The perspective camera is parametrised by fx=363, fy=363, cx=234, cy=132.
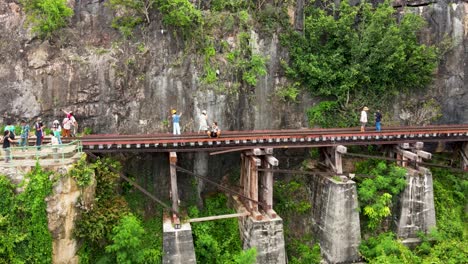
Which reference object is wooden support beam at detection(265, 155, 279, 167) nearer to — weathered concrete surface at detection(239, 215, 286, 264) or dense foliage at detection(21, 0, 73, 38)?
weathered concrete surface at detection(239, 215, 286, 264)

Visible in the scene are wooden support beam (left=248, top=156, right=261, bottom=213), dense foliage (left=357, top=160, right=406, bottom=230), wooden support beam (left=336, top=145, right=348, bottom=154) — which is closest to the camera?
wooden support beam (left=248, top=156, right=261, bottom=213)

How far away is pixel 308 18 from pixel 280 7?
1.80m

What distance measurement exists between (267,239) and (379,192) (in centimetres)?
631

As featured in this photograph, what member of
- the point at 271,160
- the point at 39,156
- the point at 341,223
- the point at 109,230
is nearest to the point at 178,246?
the point at 109,230

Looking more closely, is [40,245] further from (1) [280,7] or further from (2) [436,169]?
(2) [436,169]

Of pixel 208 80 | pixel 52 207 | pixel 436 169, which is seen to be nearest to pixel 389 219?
pixel 436 169

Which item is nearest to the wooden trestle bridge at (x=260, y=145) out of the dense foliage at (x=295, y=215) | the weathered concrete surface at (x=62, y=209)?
the dense foliage at (x=295, y=215)

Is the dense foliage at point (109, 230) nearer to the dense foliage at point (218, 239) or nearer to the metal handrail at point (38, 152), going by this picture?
the metal handrail at point (38, 152)

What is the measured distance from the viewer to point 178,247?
1397 cm

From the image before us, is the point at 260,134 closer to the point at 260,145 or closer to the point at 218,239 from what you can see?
the point at 260,145

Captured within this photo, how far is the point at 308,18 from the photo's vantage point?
21531mm

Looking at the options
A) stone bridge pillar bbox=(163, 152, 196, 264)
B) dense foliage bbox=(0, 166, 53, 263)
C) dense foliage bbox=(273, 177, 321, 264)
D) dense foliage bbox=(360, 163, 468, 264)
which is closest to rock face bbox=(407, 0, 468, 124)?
dense foliage bbox=(360, 163, 468, 264)

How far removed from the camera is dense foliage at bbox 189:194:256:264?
15.3 meters

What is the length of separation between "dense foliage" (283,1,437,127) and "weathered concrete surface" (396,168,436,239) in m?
5.23
